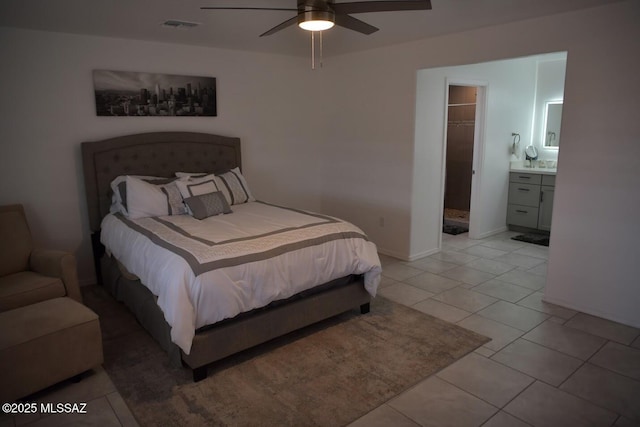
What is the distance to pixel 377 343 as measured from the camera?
3.16 metres

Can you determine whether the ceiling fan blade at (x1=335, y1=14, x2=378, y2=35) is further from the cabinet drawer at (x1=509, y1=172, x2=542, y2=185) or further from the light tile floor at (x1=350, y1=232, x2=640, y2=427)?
the cabinet drawer at (x1=509, y1=172, x2=542, y2=185)

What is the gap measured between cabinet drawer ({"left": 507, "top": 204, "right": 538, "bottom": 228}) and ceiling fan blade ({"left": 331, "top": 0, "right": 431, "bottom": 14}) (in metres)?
4.44

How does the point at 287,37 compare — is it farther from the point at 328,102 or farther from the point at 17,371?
the point at 17,371

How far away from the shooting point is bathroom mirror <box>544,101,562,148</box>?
237 inches

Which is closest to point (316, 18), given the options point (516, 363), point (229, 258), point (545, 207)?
point (229, 258)

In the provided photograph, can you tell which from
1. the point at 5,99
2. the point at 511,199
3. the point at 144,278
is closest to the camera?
the point at 144,278

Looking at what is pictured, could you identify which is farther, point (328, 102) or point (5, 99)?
point (328, 102)

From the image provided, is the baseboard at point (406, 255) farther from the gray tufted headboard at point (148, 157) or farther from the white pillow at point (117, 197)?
the white pillow at point (117, 197)

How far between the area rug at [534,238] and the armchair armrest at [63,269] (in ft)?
Result: 17.4

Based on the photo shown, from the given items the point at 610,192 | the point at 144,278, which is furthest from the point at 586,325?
the point at 144,278

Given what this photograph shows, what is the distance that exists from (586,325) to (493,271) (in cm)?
130

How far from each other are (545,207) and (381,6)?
446 cm

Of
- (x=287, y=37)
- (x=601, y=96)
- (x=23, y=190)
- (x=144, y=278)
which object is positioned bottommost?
(x=144, y=278)

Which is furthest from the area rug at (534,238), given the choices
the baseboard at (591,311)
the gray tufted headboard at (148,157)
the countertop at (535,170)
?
the gray tufted headboard at (148,157)
